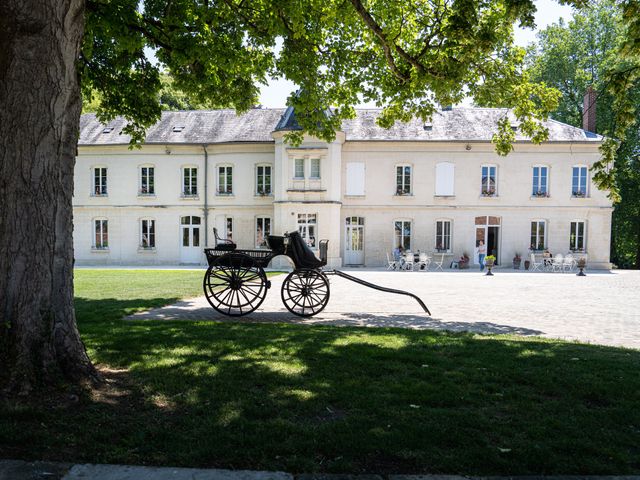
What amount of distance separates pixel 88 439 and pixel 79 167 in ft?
92.1

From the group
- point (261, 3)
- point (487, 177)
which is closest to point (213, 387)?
point (261, 3)

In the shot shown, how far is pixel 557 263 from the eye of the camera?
2455 cm

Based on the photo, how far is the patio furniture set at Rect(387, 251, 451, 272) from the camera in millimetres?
24375

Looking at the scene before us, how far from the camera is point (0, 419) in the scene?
3459mm

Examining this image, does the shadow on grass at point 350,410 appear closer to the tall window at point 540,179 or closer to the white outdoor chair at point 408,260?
the white outdoor chair at point 408,260

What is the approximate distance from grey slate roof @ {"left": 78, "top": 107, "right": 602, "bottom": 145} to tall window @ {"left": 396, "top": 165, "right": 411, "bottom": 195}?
1567 millimetres

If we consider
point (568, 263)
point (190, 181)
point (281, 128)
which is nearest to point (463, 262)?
point (568, 263)

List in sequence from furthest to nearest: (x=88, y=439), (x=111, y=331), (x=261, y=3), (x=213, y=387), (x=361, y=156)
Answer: (x=361, y=156)
(x=261, y=3)
(x=111, y=331)
(x=213, y=387)
(x=88, y=439)

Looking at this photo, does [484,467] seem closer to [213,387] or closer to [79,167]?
[213,387]

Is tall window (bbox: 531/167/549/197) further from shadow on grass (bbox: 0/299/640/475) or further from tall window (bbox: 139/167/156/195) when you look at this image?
→ shadow on grass (bbox: 0/299/640/475)

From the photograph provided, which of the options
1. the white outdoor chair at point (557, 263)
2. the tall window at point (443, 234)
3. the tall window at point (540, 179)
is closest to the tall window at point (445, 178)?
the tall window at point (443, 234)

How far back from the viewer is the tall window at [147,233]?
2775 cm

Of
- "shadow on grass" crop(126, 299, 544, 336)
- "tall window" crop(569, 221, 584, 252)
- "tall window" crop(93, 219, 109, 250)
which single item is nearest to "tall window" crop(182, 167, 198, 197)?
"tall window" crop(93, 219, 109, 250)

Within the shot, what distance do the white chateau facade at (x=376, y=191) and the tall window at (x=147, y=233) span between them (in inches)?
11.3
